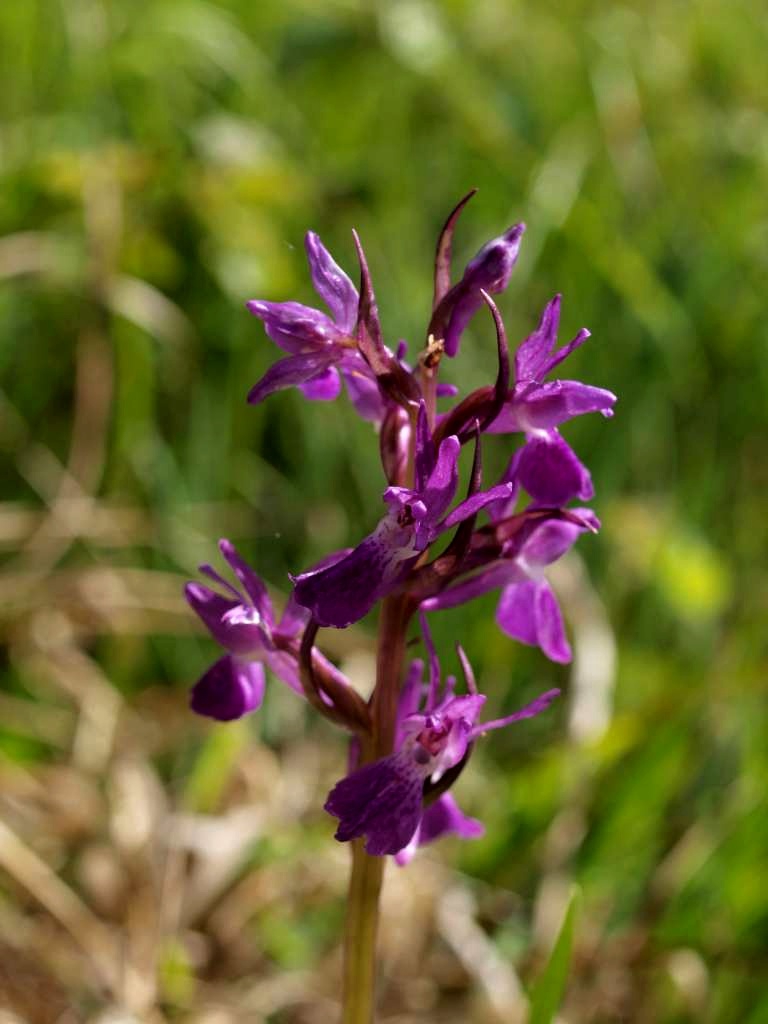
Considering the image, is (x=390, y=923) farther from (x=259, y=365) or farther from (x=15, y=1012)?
(x=259, y=365)

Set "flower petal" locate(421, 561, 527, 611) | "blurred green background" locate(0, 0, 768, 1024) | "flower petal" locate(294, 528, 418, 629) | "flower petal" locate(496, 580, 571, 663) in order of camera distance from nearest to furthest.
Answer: "flower petal" locate(294, 528, 418, 629) → "flower petal" locate(421, 561, 527, 611) → "flower petal" locate(496, 580, 571, 663) → "blurred green background" locate(0, 0, 768, 1024)

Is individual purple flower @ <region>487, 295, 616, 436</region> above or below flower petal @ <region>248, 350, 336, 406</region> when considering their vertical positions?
below

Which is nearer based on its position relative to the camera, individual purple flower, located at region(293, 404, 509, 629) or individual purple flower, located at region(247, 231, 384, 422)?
individual purple flower, located at region(293, 404, 509, 629)

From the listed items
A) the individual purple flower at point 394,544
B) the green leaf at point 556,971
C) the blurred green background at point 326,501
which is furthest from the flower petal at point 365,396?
the blurred green background at point 326,501

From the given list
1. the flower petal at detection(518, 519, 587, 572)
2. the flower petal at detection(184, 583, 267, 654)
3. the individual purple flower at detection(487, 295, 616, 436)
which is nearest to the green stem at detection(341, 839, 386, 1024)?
the flower petal at detection(184, 583, 267, 654)

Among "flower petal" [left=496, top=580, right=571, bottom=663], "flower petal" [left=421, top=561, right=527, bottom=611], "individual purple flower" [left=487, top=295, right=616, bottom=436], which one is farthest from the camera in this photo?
"flower petal" [left=496, top=580, right=571, bottom=663]

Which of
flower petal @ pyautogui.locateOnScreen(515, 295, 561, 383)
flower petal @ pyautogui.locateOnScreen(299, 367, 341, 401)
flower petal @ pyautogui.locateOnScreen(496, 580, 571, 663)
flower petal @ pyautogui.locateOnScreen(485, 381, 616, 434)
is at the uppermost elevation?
flower petal @ pyautogui.locateOnScreen(299, 367, 341, 401)

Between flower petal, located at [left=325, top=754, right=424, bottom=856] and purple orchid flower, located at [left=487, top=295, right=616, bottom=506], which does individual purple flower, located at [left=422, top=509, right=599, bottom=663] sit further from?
flower petal, located at [left=325, top=754, right=424, bottom=856]
